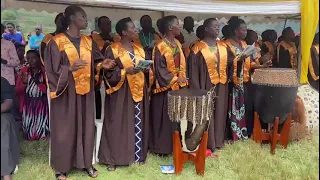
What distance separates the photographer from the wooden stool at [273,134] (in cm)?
459

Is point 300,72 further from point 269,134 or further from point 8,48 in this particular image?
point 8,48

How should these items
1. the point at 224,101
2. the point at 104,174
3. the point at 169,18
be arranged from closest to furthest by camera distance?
the point at 104,174 → the point at 169,18 → the point at 224,101

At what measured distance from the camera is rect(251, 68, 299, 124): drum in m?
4.34

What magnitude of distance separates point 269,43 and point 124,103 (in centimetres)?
314

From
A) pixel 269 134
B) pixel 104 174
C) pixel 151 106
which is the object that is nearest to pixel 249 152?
pixel 269 134

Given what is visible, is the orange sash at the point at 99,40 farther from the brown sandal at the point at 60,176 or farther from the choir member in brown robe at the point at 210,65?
the brown sandal at the point at 60,176

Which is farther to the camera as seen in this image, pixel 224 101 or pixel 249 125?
pixel 249 125

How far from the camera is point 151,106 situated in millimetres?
4500

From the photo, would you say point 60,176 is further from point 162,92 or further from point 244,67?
point 244,67

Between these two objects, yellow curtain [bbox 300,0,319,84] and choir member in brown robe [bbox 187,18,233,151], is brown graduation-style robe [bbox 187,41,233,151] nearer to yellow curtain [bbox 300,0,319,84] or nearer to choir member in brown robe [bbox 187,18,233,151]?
choir member in brown robe [bbox 187,18,233,151]

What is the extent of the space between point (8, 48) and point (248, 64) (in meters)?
3.05

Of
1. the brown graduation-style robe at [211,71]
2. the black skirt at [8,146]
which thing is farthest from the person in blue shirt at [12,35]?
the black skirt at [8,146]

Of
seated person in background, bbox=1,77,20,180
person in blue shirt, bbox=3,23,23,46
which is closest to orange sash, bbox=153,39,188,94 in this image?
seated person in background, bbox=1,77,20,180

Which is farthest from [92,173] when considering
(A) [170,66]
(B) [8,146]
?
(A) [170,66]
